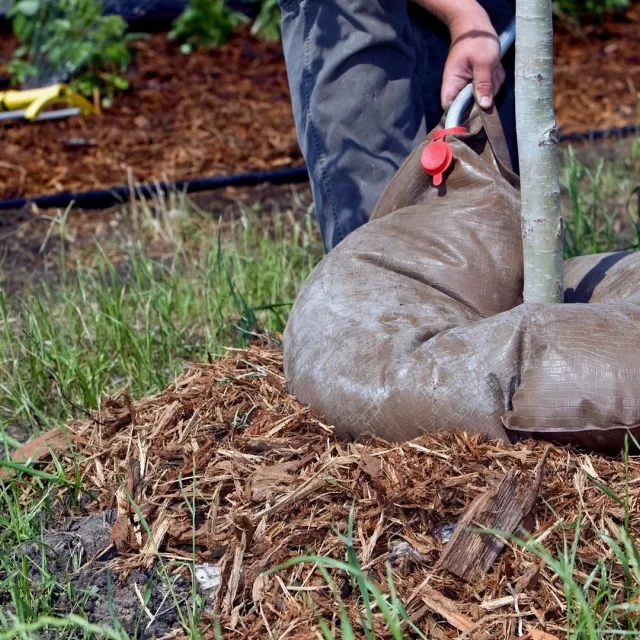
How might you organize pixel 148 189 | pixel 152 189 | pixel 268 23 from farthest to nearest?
pixel 268 23, pixel 152 189, pixel 148 189

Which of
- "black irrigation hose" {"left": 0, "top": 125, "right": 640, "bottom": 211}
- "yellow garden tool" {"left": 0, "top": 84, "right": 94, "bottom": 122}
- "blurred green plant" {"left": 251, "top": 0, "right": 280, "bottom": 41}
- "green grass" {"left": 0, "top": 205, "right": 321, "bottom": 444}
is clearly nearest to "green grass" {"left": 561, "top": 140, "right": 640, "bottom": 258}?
"black irrigation hose" {"left": 0, "top": 125, "right": 640, "bottom": 211}

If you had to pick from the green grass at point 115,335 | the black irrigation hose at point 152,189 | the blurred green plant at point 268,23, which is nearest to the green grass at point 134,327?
the green grass at point 115,335

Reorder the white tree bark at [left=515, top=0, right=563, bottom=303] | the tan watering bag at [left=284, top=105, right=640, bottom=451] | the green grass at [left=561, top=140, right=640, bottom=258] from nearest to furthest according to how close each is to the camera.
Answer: the tan watering bag at [left=284, top=105, right=640, bottom=451]
the white tree bark at [left=515, top=0, right=563, bottom=303]
the green grass at [left=561, top=140, right=640, bottom=258]

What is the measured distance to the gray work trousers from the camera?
2.84m

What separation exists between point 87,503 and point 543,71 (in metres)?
1.42

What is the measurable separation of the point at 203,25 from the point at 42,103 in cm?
208

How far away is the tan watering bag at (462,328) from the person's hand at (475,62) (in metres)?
0.08

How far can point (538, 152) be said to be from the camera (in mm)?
2189

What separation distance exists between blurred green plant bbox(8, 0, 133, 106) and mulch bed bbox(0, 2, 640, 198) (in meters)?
0.18

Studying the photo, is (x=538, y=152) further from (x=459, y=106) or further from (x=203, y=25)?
(x=203, y=25)

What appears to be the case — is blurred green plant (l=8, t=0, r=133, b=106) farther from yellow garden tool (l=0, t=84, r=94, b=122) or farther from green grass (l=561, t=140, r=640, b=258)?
green grass (l=561, t=140, r=640, b=258)

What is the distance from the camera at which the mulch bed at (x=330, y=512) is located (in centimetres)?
176

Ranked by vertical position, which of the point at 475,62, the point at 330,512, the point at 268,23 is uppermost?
the point at 475,62

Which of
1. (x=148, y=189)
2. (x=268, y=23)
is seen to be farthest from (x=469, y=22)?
(x=268, y=23)
